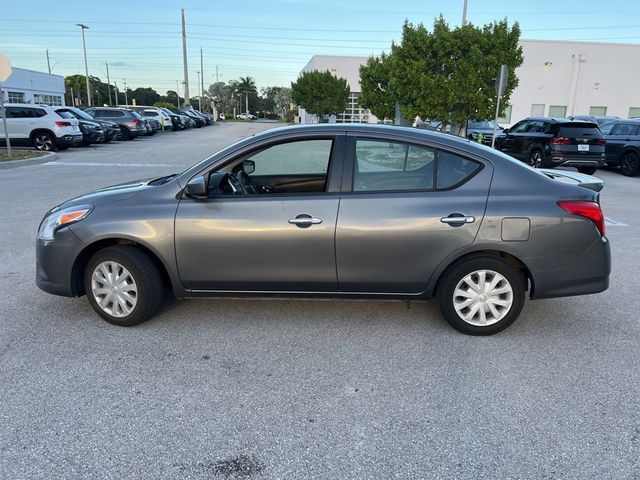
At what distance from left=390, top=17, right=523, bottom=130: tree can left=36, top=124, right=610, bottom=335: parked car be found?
42.2ft

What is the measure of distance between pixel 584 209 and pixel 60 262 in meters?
4.15

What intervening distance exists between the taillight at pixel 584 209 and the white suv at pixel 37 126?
19.6 meters

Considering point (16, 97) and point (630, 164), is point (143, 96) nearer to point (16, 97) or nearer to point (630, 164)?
point (16, 97)

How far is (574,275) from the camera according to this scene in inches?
153

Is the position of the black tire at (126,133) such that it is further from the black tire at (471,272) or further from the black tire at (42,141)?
the black tire at (471,272)

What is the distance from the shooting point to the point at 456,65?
16125 mm

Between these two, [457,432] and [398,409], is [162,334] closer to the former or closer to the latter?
[398,409]

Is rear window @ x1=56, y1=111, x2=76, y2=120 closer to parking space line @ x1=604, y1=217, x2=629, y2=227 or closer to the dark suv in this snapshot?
the dark suv

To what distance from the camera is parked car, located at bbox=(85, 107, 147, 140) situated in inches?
1067

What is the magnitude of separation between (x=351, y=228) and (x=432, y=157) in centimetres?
86

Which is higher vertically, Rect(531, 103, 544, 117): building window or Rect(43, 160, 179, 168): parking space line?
Rect(531, 103, 544, 117): building window

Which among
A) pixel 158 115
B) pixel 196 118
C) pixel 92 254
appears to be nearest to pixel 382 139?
pixel 92 254

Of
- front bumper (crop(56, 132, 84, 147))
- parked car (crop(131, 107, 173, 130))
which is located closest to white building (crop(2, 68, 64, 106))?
parked car (crop(131, 107, 173, 130))

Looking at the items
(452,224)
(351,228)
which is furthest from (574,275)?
(351,228)
